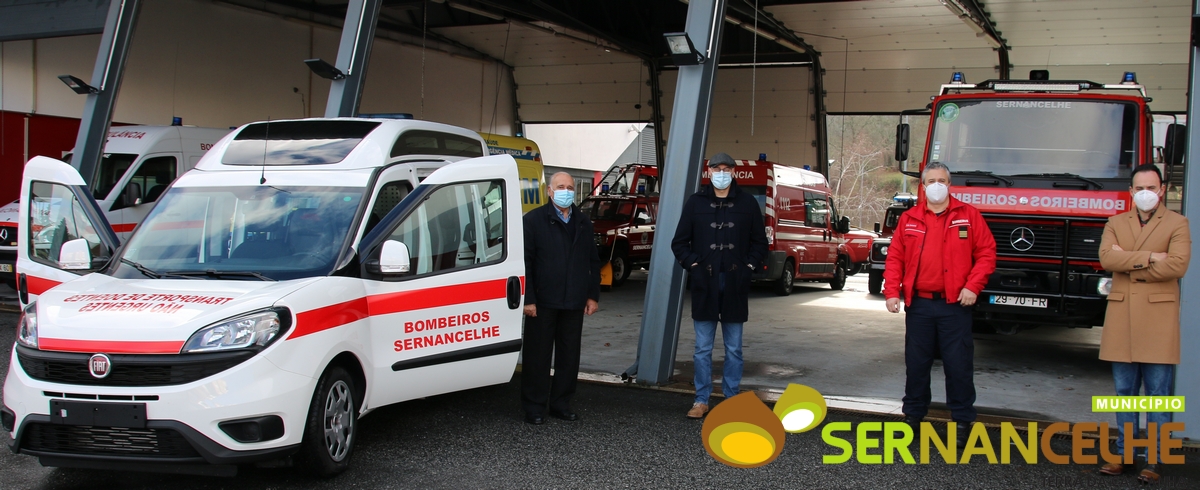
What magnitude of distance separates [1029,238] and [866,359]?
6.79ft

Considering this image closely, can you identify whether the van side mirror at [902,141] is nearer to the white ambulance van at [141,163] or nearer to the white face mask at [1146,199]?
the white face mask at [1146,199]

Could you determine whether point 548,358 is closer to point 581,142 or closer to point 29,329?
point 29,329

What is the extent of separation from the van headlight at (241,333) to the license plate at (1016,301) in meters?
6.78

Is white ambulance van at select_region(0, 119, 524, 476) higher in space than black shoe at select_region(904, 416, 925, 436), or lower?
higher

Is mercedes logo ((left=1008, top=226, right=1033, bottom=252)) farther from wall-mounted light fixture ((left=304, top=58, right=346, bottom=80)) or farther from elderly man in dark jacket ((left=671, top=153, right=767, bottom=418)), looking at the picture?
wall-mounted light fixture ((left=304, top=58, right=346, bottom=80))

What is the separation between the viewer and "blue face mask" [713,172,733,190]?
20.7ft

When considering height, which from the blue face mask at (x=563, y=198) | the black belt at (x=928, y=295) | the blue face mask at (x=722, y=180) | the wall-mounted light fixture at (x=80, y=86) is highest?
the wall-mounted light fixture at (x=80, y=86)

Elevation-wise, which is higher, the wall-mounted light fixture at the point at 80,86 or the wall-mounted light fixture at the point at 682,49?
the wall-mounted light fixture at the point at 682,49

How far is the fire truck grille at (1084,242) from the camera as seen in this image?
8.30 meters

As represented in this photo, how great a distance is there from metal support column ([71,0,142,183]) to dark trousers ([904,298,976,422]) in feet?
32.1

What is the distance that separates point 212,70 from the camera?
1906cm

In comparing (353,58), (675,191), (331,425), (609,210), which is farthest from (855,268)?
(331,425)

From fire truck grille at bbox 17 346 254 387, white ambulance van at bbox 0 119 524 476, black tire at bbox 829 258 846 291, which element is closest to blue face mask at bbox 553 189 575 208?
white ambulance van at bbox 0 119 524 476

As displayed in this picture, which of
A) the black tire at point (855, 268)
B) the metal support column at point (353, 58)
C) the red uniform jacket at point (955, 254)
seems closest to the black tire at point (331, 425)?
the red uniform jacket at point (955, 254)
